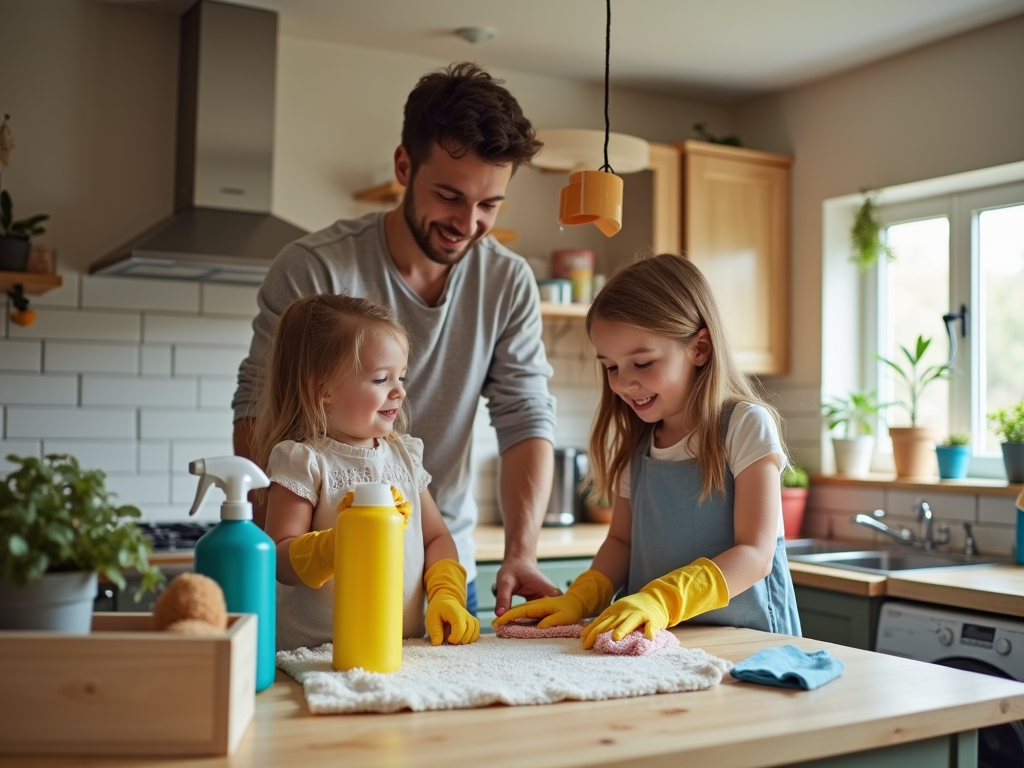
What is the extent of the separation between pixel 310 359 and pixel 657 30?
7.47 ft

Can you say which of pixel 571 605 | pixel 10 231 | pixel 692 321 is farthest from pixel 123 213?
pixel 571 605

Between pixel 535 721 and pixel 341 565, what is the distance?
266mm

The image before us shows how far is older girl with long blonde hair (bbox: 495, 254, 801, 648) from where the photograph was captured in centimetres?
155

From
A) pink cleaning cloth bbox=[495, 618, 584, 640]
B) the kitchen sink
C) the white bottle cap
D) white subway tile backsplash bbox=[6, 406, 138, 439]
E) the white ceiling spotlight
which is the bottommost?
the kitchen sink

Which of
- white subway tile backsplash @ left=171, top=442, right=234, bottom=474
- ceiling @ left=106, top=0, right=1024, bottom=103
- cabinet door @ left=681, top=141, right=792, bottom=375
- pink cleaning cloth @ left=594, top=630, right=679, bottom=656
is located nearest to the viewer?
pink cleaning cloth @ left=594, top=630, right=679, bottom=656

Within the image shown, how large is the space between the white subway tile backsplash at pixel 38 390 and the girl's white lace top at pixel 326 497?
194cm

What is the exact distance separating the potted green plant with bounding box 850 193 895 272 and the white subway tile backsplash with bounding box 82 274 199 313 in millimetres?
2197

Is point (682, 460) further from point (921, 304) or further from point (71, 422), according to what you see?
point (921, 304)

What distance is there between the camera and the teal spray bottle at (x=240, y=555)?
3.57ft

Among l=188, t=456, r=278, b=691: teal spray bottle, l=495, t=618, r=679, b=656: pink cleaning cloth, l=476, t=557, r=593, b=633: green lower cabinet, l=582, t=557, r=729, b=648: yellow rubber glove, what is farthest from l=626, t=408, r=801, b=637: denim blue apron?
l=476, t=557, r=593, b=633: green lower cabinet

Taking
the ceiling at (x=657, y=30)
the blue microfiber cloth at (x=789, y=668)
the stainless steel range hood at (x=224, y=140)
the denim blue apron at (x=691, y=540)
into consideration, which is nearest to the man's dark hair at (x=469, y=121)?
the denim blue apron at (x=691, y=540)

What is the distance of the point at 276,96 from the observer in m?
3.39

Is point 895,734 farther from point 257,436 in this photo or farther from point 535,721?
point 257,436

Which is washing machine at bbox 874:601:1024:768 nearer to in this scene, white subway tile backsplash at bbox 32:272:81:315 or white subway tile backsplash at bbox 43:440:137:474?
white subway tile backsplash at bbox 43:440:137:474
